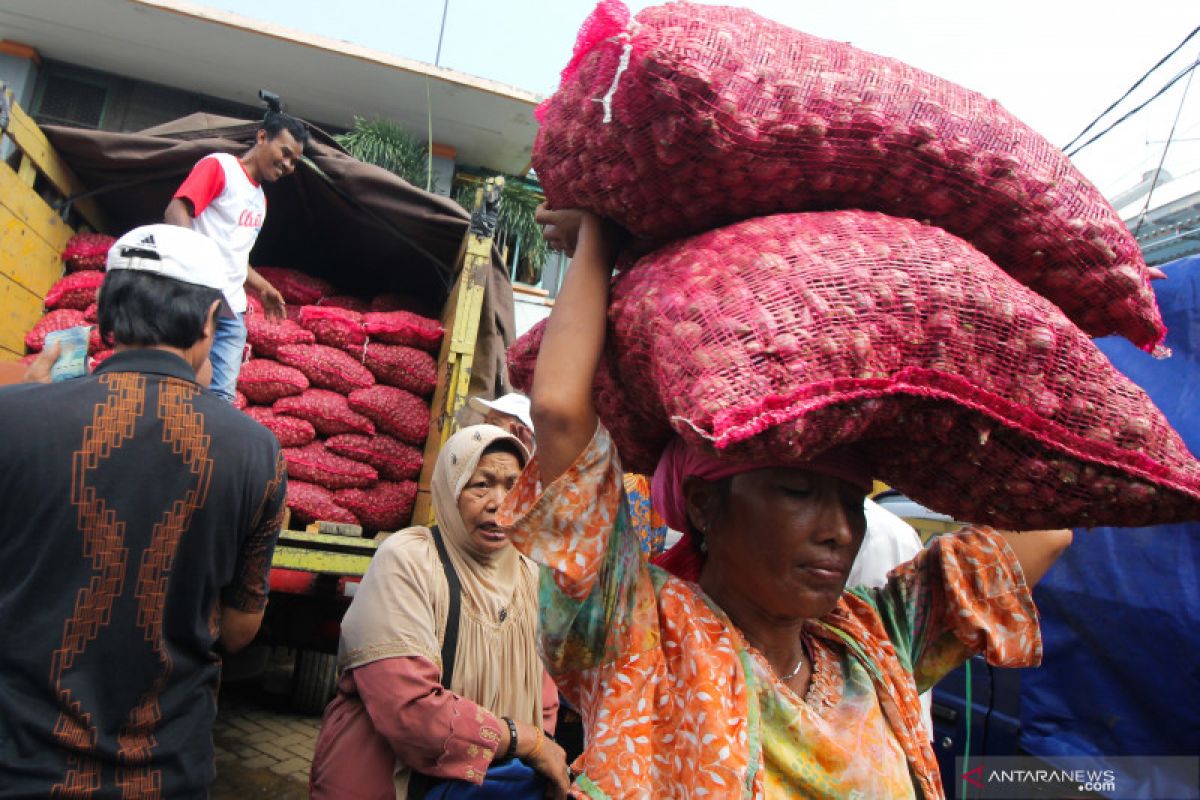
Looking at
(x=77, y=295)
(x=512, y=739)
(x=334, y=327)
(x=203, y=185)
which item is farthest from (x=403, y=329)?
(x=512, y=739)

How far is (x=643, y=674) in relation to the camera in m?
1.16

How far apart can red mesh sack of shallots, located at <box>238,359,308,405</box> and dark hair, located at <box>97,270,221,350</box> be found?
2.41m

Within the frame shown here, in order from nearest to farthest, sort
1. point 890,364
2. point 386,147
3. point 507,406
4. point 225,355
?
1. point 890,364
2. point 225,355
3. point 507,406
4. point 386,147

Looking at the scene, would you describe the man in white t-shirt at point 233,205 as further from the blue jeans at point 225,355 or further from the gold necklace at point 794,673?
the gold necklace at point 794,673

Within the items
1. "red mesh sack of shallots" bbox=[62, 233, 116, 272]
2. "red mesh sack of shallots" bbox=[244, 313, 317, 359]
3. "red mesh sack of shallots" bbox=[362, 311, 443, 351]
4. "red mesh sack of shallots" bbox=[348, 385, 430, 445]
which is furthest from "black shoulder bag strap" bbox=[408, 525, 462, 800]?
"red mesh sack of shallots" bbox=[62, 233, 116, 272]

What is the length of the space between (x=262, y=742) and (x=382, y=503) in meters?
1.56

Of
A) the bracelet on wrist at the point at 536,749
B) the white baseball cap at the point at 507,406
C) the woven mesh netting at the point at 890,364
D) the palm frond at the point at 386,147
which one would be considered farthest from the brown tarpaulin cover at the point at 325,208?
the palm frond at the point at 386,147

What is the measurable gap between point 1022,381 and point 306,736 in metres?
4.66

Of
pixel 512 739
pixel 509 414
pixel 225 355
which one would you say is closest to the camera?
pixel 512 739

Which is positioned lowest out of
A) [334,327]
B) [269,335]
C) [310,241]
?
[269,335]

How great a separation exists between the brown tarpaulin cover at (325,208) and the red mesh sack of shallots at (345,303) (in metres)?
0.34

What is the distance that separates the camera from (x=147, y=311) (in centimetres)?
183

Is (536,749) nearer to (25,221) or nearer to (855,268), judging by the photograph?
(855,268)

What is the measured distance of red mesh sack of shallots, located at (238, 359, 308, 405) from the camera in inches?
165
